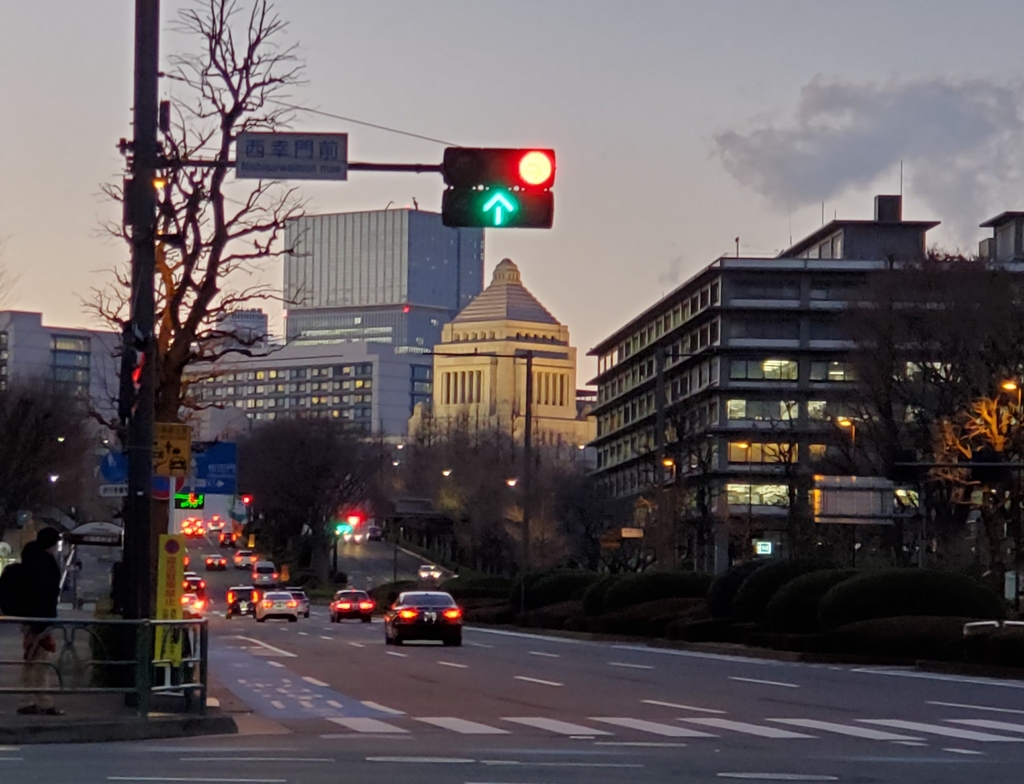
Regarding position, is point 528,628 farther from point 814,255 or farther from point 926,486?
point 814,255

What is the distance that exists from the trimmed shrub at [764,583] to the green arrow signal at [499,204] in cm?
3009

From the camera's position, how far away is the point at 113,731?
17891 millimetres

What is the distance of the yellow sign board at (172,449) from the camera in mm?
22859

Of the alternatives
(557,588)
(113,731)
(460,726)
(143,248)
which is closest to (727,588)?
(557,588)

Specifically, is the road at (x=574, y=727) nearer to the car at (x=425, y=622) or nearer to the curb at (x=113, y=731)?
the curb at (x=113, y=731)

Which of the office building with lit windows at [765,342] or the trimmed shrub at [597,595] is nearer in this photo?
the trimmed shrub at [597,595]

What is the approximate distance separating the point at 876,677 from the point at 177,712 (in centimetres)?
1689

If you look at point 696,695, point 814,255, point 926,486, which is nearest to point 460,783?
point 696,695

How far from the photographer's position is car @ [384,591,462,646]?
46.9 m

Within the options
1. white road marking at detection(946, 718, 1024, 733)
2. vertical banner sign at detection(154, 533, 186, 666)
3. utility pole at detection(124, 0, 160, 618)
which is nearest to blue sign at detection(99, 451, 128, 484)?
vertical banner sign at detection(154, 533, 186, 666)

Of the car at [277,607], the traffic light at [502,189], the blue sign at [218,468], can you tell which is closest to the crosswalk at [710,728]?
the traffic light at [502,189]

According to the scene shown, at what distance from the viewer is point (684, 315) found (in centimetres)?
13400

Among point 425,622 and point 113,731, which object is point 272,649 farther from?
point 113,731

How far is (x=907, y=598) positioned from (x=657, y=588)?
16.2 m
